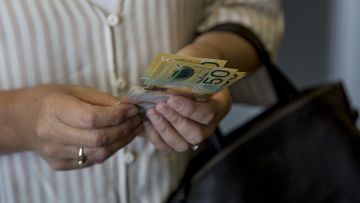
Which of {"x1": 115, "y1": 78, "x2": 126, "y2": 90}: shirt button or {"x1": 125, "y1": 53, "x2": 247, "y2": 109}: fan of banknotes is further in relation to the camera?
{"x1": 115, "y1": 78, "x2": 126, "y2": 90}: shirt button

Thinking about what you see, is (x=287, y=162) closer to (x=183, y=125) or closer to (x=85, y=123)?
(x=183, y=125)

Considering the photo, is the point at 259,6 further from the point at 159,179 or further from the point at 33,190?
the point at 33,190

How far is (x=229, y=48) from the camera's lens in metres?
0.79

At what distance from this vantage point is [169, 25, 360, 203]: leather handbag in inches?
27.2

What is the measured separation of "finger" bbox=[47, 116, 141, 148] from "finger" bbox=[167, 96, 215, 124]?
52 millimetres

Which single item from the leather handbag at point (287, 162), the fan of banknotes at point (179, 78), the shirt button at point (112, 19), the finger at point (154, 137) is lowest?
the leather handbag at point (287, 162)

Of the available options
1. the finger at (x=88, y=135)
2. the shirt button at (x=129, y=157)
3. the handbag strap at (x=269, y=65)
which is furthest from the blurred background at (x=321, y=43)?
the finger at (x=88, y=135)

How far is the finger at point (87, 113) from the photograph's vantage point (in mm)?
589

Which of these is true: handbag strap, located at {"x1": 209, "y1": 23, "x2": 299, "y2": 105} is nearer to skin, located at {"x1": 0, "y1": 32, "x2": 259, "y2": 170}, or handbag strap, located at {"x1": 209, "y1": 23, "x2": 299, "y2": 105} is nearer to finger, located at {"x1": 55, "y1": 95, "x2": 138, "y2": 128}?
skin, located at {"x1": 0, "y1": 32, "x2": 259, "y2": 170}

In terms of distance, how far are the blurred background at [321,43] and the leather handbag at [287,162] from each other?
62cm

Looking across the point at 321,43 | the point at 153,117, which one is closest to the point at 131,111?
the point at 153,117

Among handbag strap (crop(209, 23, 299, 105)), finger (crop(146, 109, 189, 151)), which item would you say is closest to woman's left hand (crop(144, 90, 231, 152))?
finger (crop(146, 109, 189, 151))

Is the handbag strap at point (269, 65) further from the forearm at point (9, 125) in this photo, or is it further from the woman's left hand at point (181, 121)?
the forearm at point (9, 125)

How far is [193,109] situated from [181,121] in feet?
0.08
